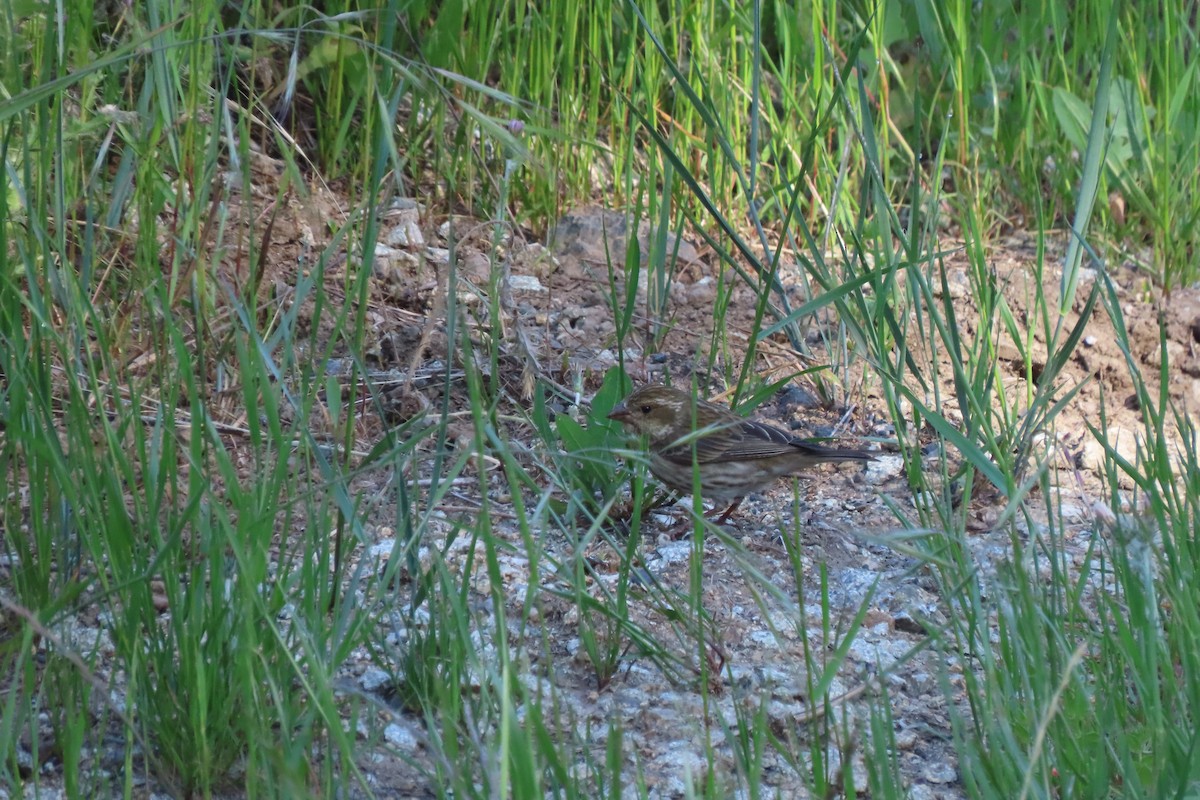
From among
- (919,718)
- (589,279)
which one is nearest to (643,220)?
(589,279)

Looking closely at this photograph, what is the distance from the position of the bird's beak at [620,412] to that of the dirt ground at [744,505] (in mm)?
261

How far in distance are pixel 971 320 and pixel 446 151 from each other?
2.25m

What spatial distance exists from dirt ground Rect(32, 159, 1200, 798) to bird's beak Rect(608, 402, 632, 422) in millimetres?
261

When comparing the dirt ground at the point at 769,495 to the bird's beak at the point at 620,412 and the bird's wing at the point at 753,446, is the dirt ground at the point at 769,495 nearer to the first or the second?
the bird's wing at the point at 753,446

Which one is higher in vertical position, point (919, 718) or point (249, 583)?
point (249, 583)

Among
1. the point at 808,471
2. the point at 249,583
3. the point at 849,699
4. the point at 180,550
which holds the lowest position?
the point at 808,471


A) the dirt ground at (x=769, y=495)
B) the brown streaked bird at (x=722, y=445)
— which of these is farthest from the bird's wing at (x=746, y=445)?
the dirt ground at (x=769, y=495)

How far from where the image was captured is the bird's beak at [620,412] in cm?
440

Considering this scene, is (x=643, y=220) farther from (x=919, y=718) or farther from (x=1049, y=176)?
(x=919, y=718)

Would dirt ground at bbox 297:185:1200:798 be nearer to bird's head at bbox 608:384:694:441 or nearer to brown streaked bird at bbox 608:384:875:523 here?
brown streaked bird at bbox 608:384:875:523

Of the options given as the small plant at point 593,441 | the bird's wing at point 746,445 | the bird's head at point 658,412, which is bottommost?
the bird's wing at point 746,445

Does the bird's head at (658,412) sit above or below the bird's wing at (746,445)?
above

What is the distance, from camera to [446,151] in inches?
231

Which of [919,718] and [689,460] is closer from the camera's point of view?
[919,718]
